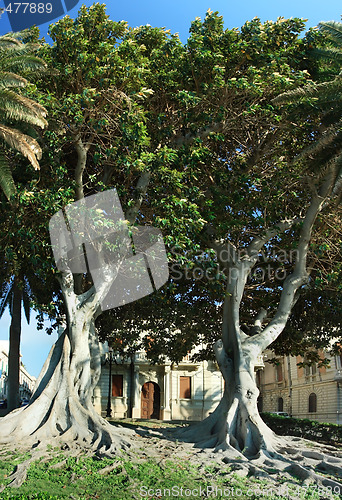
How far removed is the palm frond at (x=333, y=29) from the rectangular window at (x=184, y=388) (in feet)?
94.1

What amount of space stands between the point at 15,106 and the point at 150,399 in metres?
29.8

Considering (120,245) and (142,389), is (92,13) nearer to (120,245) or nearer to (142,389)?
(120,245)

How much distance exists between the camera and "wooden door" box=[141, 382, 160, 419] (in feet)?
120

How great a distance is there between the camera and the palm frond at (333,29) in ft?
43.3

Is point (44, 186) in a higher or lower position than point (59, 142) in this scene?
lower

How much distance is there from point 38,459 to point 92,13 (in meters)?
11.5

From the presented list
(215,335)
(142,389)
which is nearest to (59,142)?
(215,335)

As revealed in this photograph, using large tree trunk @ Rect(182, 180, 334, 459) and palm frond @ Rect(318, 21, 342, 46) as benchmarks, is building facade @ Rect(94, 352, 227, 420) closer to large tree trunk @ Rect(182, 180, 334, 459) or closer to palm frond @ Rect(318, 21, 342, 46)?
large tree trunk @ Rect(182, 180, 334, 459)

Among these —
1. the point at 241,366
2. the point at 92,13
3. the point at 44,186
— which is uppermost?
the point at 92,13

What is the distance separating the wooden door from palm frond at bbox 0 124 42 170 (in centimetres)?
2880

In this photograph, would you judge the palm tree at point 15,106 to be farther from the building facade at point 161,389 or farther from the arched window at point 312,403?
the arched window at point 312,403

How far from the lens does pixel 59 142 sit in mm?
12500

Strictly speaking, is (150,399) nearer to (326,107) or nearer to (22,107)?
(326,107)

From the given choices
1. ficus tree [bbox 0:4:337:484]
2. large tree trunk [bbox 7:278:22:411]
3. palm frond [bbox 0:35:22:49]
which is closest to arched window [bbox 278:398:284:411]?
large tree trunk [bbox 7:278:22:411]
